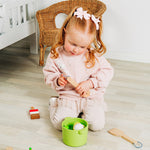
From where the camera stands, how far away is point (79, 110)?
1521mm

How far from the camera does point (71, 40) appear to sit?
137 cm

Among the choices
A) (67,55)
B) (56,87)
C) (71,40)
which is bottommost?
(56,87)

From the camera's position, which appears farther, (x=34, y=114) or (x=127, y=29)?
(x=127, y=29)

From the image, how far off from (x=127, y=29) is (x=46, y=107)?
123 cm

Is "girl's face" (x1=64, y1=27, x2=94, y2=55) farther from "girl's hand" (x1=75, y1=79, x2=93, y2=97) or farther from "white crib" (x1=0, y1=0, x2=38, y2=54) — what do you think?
"white crib" (x1=0, y1=0, x2=38, y2=54)

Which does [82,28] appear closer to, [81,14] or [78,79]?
[81,14]

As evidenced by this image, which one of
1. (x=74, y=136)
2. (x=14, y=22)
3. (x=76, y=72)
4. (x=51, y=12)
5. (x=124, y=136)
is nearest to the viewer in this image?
(x=74, y=136)

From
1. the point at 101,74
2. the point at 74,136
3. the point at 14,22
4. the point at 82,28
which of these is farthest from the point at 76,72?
the point at 14,22

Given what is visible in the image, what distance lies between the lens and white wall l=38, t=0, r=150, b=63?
→ 2.45m

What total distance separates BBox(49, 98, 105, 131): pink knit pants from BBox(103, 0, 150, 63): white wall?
1.14m

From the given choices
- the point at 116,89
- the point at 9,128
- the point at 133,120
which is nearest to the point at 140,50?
the point at 116,89

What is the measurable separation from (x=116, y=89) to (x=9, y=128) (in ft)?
2.78

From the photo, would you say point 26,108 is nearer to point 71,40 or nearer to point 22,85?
point 22,85

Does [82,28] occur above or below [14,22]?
above
